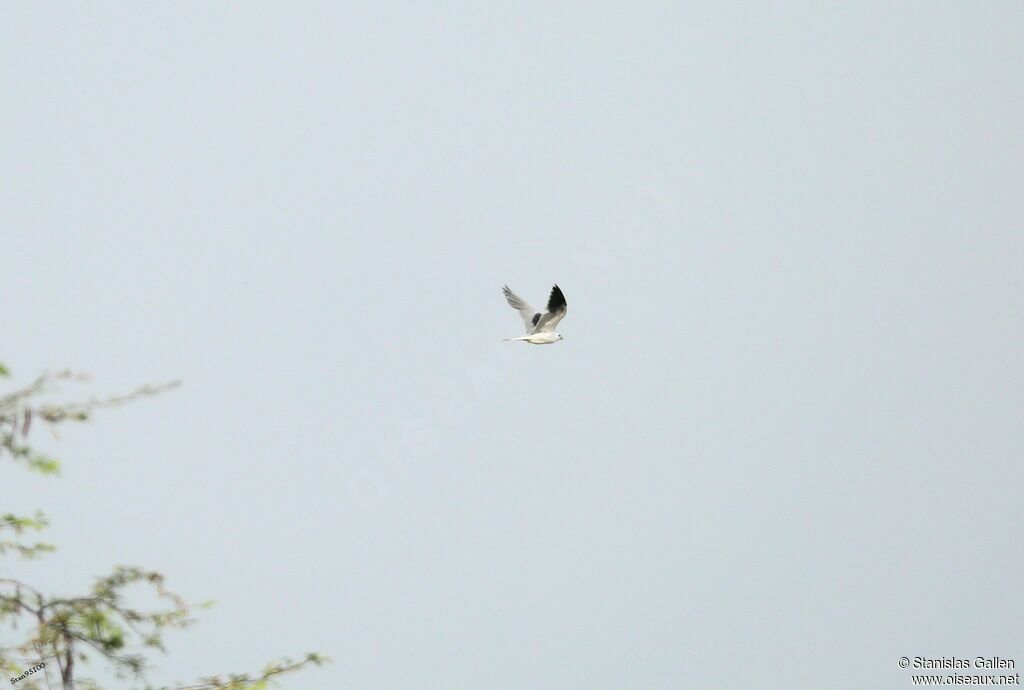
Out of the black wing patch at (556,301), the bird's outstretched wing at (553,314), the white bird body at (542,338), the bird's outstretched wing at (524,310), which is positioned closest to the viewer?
A: the black wing patch at (556,301)

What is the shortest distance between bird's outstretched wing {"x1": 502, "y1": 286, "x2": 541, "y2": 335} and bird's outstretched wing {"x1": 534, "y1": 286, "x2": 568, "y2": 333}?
0.74 feet

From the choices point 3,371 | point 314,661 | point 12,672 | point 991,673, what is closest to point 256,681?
point 314,661

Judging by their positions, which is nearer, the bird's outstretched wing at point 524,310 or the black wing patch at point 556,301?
the black wing patch at point 556,301

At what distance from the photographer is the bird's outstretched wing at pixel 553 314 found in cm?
3547

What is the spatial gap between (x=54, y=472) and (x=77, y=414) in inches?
11.4

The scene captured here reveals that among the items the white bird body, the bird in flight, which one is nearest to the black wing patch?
the bird in flight

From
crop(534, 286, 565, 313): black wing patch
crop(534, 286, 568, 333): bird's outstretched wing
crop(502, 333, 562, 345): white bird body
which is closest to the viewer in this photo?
crop(534, 286, 565, 313): black wing patch

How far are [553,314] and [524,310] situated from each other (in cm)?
176

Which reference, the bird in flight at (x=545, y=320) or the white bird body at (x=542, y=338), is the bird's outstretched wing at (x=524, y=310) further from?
the white bird body at (x=542, y=338)

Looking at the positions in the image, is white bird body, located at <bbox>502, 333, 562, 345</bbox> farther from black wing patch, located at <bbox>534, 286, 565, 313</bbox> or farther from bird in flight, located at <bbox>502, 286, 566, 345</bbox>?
black wing patch, located at <bbox>534, 286, 565, 313</bbox>

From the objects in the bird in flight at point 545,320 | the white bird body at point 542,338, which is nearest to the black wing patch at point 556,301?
the bird in flight at point 545,320

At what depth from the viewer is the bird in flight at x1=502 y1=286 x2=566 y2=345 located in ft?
117

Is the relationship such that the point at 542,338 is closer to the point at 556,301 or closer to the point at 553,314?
the point at 553,314

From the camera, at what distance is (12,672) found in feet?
31.0
